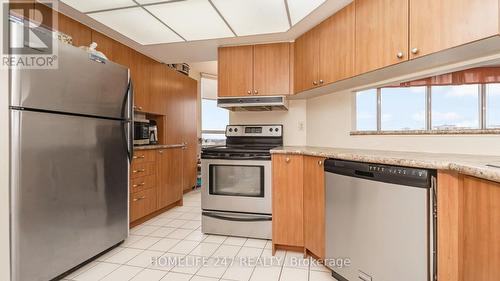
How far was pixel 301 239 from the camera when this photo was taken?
2.15 metres

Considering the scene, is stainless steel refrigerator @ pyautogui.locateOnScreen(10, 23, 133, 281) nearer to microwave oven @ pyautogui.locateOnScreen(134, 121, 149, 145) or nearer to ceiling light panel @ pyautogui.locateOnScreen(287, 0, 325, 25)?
microwave oven @ pyautogui.locateOnScreen(134, 121, 149, 145)

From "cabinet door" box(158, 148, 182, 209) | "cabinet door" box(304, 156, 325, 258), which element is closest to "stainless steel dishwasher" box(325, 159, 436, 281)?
"cabinet door" box(304, 156, 325, 258)

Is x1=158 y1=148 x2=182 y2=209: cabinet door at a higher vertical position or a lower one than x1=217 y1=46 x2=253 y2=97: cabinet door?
lower

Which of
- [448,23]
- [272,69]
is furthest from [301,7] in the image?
[448,23]

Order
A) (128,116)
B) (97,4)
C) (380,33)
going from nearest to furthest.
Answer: (380,33) → (97,4) → (128,116)

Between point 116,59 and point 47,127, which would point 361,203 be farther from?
point 116,59

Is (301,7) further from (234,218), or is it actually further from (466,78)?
(234,218)

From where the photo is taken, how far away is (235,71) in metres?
2.84

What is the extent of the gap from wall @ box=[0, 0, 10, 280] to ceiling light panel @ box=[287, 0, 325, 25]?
1.93 meters

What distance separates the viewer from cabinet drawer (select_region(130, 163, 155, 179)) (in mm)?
2701

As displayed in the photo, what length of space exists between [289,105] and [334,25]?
1109 mm

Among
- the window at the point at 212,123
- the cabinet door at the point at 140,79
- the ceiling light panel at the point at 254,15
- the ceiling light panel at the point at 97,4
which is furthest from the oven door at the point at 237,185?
the window at the point at 212,123

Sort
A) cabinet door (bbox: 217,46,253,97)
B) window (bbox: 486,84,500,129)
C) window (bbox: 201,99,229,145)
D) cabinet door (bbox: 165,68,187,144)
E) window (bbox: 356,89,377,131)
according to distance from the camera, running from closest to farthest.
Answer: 1. window (bbox: 486,84,500,129)
2. window (bbox: 356,89,377,131)
3. cabinet door (bbox: 217,46,253,97)
4. cabinet door (bbox: 165,68,187,144)
5. window (bbox: 201,99,229,145)

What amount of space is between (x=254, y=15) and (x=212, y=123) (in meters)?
3.64
